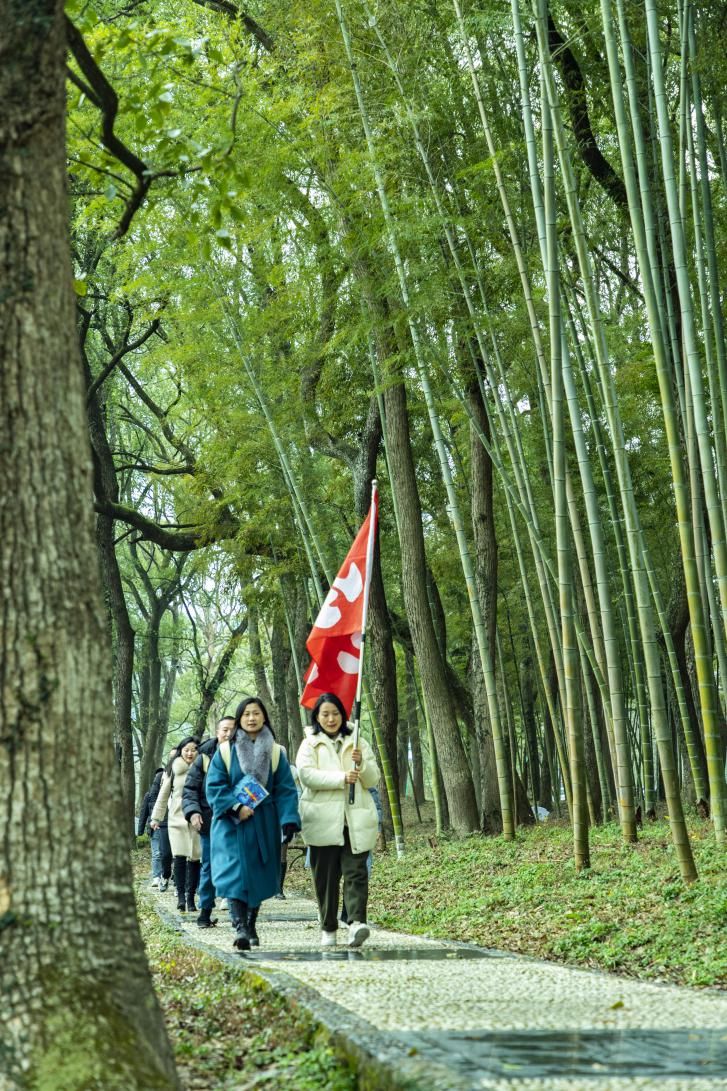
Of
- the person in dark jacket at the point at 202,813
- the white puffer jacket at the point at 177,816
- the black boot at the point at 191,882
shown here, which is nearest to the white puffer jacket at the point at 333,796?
the person in dark jacket at the point at 202,813

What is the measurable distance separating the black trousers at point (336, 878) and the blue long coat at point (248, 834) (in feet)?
0.80

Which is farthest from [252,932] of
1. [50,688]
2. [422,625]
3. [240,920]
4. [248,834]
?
[422,625]

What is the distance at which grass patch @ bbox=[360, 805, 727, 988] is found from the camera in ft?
17.6

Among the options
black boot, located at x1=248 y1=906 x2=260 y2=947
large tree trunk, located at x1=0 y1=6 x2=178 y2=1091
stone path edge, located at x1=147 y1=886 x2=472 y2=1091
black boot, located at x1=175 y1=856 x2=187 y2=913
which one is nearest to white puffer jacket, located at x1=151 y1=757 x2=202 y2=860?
black boot, located at x1=175 y1=856 x2=187 y2=913

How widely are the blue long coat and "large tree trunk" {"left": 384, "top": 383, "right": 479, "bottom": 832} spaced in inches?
212

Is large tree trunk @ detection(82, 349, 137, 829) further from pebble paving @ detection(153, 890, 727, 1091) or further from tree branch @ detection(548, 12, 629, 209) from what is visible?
pebble paving @ detection(153, 890, 727, 1091)

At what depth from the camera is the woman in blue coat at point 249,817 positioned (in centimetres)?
637

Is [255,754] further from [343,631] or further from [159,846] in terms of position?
[159,846]

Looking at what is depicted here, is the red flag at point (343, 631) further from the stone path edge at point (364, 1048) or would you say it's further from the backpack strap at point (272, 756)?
the stone path edge at point (364, 1048)

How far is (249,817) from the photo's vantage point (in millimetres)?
6465

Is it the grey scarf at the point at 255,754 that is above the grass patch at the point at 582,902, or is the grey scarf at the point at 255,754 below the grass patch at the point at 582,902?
above

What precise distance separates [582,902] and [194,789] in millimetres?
3028

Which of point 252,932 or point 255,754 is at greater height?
point 255,754

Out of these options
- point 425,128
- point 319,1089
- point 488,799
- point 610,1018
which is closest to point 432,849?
point 488,799
